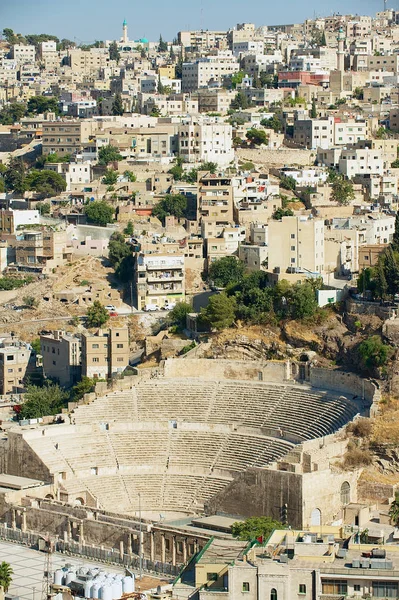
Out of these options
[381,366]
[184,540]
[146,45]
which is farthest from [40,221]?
[146,45]

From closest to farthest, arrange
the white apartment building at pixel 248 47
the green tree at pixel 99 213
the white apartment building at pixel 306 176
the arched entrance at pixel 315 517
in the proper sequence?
the arched entrance at pixel 315 517, the green tree at pixel 99 213, the white apartment building at pixel 306 176, the white apartment building at pixel 248 47

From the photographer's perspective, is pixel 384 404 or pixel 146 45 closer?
pixel 384 404

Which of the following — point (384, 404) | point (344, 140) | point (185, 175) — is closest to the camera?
point (384, 404)

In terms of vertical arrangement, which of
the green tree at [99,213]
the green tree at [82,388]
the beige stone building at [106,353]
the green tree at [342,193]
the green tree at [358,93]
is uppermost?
the green tree at [358,93]

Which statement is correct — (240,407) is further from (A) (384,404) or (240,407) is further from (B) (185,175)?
(B) (185,175)

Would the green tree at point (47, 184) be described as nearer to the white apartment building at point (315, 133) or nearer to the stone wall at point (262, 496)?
the white apartment building at point (315, 133)

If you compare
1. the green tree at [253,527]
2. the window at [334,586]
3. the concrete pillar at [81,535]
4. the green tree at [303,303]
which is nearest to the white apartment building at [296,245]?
the green tree at [303,303]

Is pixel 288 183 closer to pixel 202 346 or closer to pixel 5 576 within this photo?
pixel 202 346
